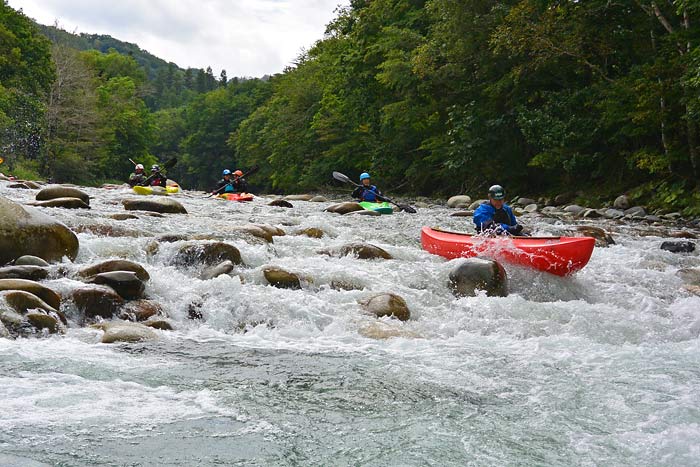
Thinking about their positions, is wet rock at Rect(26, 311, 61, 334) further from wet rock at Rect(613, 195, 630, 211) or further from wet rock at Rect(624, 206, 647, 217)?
wet rock at Rect(613, 195, 630, 211)

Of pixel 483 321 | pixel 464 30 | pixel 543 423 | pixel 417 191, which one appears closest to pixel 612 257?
pixel 483 321

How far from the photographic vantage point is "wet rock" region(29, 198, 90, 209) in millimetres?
10391

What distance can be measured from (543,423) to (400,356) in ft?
4.76

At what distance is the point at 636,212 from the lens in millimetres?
14680

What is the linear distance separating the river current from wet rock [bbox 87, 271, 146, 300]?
259 mm

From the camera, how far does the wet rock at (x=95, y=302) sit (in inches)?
218

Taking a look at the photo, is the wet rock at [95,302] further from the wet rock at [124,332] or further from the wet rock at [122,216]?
the wet rock at [122,216]

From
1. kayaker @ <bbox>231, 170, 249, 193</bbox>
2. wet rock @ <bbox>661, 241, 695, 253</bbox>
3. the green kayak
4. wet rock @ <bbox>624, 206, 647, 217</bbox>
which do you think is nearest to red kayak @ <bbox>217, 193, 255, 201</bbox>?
kayaker @ <bbox>231, 170, 249, 193</bbox>

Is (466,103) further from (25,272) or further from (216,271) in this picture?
(25,272)

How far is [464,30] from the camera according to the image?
18.3 meters

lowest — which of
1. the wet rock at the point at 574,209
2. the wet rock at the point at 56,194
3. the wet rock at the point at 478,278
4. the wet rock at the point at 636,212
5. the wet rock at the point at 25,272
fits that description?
the wet rock at the point at 25,272

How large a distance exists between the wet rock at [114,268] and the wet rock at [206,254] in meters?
0.91

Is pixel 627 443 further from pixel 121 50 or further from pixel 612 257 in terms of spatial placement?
pixel 121 50

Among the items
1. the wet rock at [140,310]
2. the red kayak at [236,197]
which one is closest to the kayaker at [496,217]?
the wet rock at [140,310]
